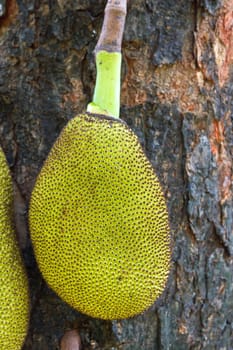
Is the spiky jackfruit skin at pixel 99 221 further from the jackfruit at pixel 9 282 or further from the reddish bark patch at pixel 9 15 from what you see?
the reddish bark patch at pixel 9 15

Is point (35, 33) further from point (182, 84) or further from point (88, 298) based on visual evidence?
point (88, 298)

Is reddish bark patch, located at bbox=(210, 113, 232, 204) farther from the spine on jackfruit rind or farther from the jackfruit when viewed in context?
the jackfruit

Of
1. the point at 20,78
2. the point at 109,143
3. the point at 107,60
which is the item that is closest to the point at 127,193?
the point at 109,143

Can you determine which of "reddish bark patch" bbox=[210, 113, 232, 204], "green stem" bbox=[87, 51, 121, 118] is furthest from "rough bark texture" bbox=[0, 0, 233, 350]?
"green stem" bbox=[87, 51, 121, 118]

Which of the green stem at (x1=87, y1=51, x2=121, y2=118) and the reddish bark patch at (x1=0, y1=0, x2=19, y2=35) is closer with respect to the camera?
the green stem at (x1=87, y1=51, x2=121, y2=118)

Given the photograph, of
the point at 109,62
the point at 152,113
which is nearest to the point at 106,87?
the point at 109,62

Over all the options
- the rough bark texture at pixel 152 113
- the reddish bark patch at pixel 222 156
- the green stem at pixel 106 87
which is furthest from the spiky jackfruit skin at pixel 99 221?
the reddish bark patch at pixel 222 156
